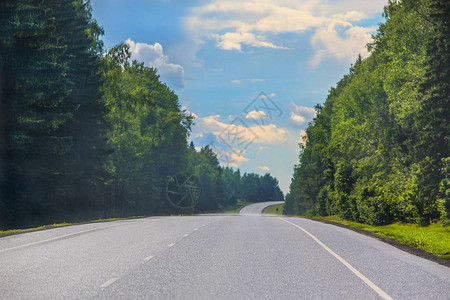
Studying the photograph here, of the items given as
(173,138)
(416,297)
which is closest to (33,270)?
(416,297)

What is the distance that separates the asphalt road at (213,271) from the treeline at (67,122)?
14.4m

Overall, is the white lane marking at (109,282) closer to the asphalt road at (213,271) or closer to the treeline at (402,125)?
the asphalt road at (213,271)

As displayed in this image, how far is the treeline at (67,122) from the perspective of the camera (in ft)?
87.1

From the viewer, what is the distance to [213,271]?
914 centimetres

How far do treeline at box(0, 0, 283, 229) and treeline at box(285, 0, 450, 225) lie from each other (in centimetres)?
2174

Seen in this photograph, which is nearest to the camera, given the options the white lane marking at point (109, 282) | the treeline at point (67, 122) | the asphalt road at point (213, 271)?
the asphalt road at point (213, 271)

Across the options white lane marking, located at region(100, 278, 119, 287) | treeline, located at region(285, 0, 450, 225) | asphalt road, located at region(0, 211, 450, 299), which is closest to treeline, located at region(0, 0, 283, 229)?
asphalt road, located at region(0, 211, 450, 299)

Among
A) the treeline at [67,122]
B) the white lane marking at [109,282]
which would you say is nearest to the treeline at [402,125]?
the white lane marking at [109,282]

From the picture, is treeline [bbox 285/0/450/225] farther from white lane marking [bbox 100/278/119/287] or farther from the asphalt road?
white lane marking [bbox 100/278/119/287]

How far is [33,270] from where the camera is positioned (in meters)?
9.09

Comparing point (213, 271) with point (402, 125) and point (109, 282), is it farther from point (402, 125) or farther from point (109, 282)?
point (402, 125)

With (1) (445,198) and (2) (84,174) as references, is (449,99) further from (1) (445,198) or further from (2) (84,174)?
(2) (84,174)

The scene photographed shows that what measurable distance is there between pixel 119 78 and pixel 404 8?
2798cm

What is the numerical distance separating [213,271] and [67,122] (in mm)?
27425
